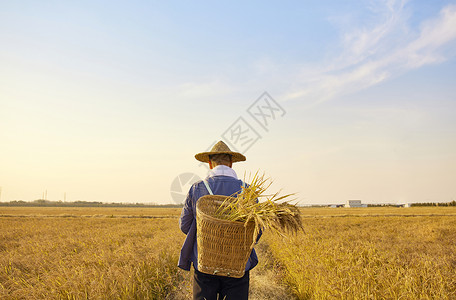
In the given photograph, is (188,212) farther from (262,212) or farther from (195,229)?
(262,212)

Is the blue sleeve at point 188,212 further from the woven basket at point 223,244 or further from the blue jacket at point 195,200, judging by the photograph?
the woven basket at point 223,244

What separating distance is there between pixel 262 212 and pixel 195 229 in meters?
0.90

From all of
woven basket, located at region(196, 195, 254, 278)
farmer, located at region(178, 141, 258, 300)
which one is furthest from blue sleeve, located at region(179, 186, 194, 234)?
woven basket, located at region(196, 195, 254, 278)

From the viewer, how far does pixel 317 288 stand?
4523 millimetres

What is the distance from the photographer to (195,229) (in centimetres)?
327

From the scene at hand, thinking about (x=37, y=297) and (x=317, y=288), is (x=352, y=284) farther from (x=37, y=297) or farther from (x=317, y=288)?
(x=37, y=297)

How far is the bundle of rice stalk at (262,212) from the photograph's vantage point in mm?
2586

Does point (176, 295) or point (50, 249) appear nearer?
point (176, 295)

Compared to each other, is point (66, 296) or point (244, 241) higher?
point (244, 241)

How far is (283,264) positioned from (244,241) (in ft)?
19.5

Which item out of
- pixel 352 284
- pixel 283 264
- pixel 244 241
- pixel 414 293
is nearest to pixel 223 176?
pixel 244 241

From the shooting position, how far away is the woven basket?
262 centimetres

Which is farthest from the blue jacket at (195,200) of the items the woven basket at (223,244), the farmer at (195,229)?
the woven basket at (223,244)

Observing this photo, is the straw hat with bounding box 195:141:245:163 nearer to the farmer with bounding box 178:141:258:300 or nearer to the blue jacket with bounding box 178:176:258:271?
the farmer with bounding box 178:141:258:300
